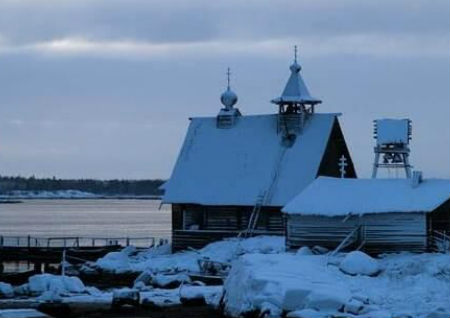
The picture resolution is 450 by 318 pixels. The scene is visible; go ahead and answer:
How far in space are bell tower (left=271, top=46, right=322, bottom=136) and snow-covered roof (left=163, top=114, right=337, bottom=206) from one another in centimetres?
44

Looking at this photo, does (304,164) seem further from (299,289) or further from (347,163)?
(299,289)

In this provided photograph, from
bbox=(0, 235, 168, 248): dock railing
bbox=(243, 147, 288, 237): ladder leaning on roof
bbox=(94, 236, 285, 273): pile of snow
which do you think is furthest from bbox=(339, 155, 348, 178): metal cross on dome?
bbox=(0, 235, 168, 248): dock railing

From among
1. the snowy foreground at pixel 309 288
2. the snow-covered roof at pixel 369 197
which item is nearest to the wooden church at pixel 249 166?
the snow-covered roof at pixel 369 197

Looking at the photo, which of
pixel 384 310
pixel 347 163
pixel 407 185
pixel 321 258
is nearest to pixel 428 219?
pixel 407 185

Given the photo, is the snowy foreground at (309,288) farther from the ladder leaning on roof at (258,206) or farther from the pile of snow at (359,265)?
the ladder leaning on roof at (258,206)

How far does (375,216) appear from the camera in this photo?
47.3 meters

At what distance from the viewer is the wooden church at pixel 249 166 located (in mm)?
59375

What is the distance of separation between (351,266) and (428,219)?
6.61 m

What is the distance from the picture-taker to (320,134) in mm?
61000

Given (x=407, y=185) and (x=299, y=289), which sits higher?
(x=407, y=185)

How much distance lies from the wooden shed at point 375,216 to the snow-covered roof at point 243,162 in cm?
890

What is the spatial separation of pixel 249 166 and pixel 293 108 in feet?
12.8

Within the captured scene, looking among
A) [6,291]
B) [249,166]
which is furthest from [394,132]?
[6,291]

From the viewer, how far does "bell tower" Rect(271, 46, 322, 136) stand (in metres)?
61.9
